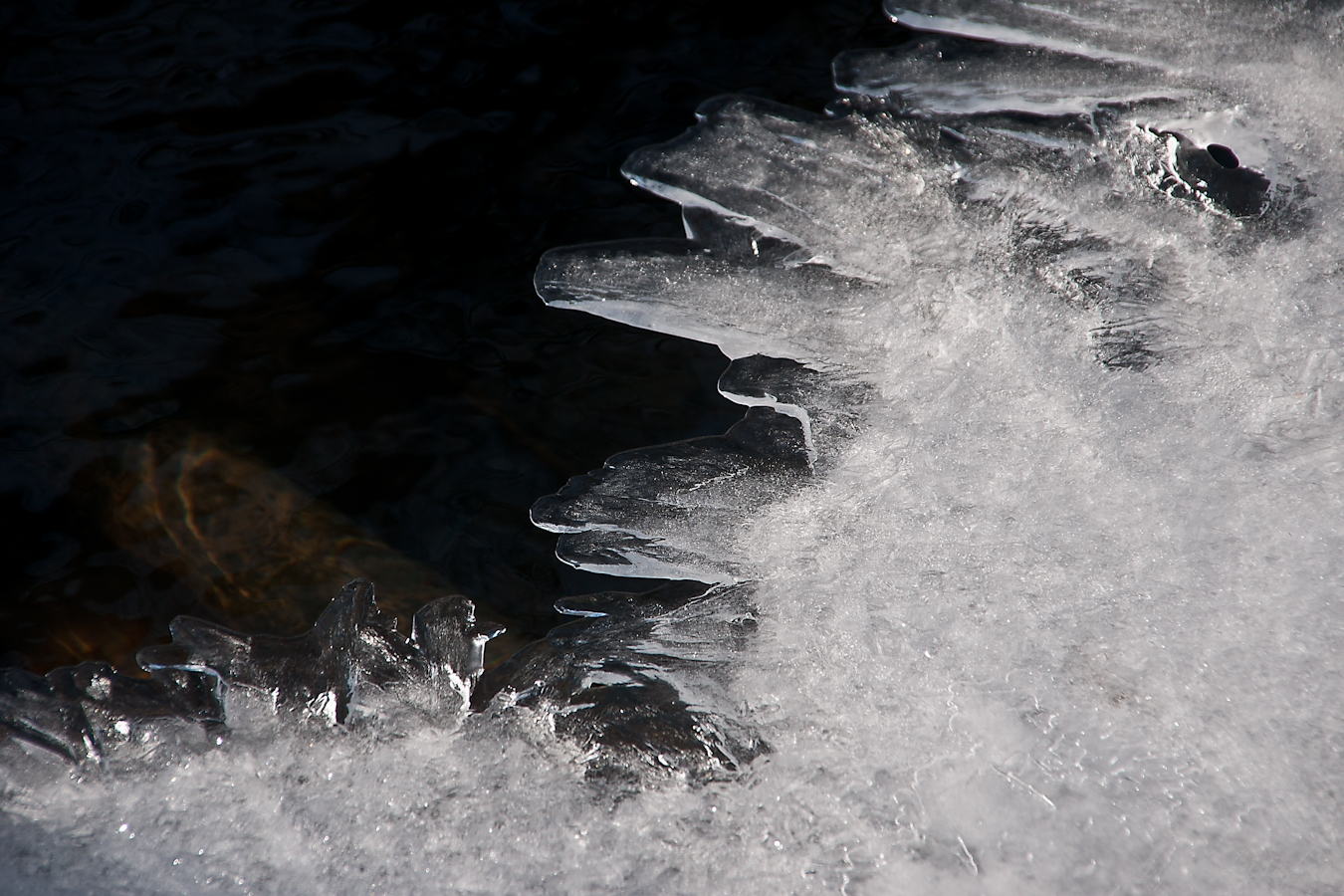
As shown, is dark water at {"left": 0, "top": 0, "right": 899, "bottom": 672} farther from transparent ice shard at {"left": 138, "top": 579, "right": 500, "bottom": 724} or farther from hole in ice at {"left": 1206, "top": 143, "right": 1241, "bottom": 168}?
hole in ice at {"left": 1206, "top": 143, "right": 1241, "bottom": 168}

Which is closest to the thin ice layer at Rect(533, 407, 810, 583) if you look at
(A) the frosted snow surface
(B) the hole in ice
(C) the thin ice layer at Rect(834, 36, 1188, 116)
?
(A) the frosted snow surface

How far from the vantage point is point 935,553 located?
56.4 inches

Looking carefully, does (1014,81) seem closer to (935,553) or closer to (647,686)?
(935,553)

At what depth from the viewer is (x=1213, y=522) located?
139cm

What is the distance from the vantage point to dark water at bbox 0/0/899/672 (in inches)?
70.2

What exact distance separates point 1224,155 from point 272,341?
1967 millimetres

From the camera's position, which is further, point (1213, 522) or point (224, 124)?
point (224, 124)

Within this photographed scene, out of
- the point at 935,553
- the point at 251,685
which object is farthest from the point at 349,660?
→ the point at 935,553

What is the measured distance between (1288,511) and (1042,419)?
420 millimetres

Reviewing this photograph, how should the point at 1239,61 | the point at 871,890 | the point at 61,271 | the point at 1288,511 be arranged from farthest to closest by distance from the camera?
the point at 61,271
the point at 1239,61
the point at 1288,511
the point at 871,890

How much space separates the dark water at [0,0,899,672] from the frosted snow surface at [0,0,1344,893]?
1.08 ft

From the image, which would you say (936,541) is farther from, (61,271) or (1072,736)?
(61,271)

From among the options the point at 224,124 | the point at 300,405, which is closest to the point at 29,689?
the point at 300,405

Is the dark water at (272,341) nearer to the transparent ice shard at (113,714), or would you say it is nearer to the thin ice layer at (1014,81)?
the transparent ice shard at (113,714)
